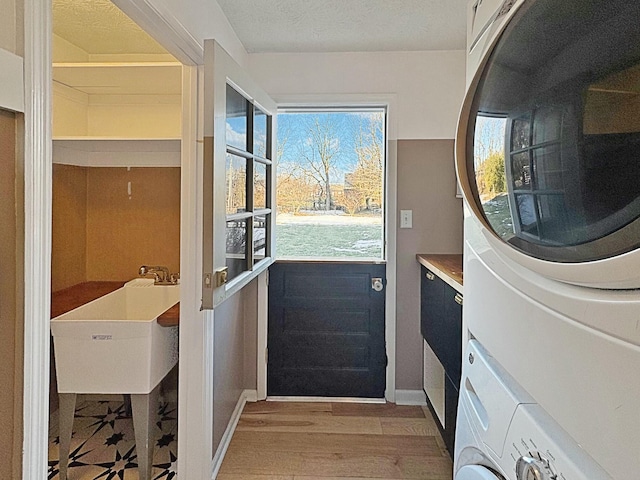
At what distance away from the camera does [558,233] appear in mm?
566

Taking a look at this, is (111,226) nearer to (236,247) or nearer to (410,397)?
(236,247)

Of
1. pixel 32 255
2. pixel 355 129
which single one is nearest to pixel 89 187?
pixel 355 129

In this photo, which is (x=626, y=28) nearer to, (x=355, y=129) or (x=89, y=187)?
(x=355, y=129)

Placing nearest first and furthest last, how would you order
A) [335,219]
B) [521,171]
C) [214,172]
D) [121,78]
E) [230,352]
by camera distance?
[521,171] < [214,172] < [121,78] < [230,352] < [335,219]

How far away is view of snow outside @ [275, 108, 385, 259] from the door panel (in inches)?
5.9

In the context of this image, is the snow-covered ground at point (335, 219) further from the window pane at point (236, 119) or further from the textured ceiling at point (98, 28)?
the textured ceiling at point (98, 28)

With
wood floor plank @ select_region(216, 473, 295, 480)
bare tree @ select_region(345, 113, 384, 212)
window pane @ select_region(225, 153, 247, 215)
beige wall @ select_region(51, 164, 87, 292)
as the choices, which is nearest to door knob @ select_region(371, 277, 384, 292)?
bare tree @ select_region(345, 113, 384, 212)

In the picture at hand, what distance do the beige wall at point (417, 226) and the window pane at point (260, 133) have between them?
33.9 inches

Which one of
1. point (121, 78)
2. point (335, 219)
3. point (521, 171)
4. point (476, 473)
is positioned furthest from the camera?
point (335, 219)

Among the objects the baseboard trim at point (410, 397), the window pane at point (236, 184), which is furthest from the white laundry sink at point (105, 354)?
the baseboard trim at point (410, 397)

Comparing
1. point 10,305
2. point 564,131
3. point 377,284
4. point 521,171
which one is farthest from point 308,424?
point 564,131

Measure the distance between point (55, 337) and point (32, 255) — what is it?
120 centimetres

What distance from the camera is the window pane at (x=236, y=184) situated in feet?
6.22

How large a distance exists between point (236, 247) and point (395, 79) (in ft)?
4.98
